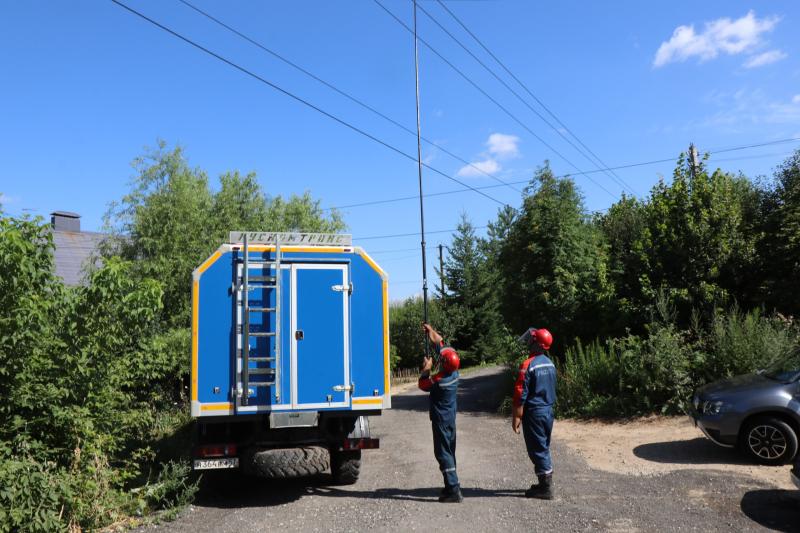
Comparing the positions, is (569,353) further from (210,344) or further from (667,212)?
(210,344)

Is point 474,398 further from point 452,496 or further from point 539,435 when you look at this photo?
point 539,435

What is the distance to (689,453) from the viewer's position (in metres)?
8.63

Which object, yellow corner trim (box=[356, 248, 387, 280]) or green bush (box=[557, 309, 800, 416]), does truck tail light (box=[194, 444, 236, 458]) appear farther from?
green bush (box=[557, 309, 800, 416])

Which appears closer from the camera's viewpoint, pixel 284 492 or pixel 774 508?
pixel 774 508

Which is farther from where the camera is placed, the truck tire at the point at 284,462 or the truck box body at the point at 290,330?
the truck box body at the point at 290,330

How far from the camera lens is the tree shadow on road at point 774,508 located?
228 inches

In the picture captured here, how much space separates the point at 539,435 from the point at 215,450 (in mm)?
3546

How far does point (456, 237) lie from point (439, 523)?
95.1 feet

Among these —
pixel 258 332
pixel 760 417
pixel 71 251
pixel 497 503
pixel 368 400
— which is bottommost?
pixel 497 503

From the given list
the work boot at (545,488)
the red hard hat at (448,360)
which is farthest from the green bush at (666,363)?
the red hard hat at (448,360)

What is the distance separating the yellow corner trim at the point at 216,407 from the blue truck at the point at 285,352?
10 mm

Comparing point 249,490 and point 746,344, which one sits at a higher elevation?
point 746,344

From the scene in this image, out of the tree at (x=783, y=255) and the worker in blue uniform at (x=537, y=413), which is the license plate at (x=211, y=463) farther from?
the tree at (x=783, y=255)

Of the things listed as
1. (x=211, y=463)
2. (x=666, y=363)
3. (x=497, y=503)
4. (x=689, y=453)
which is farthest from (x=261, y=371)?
(x=666, y=363)
